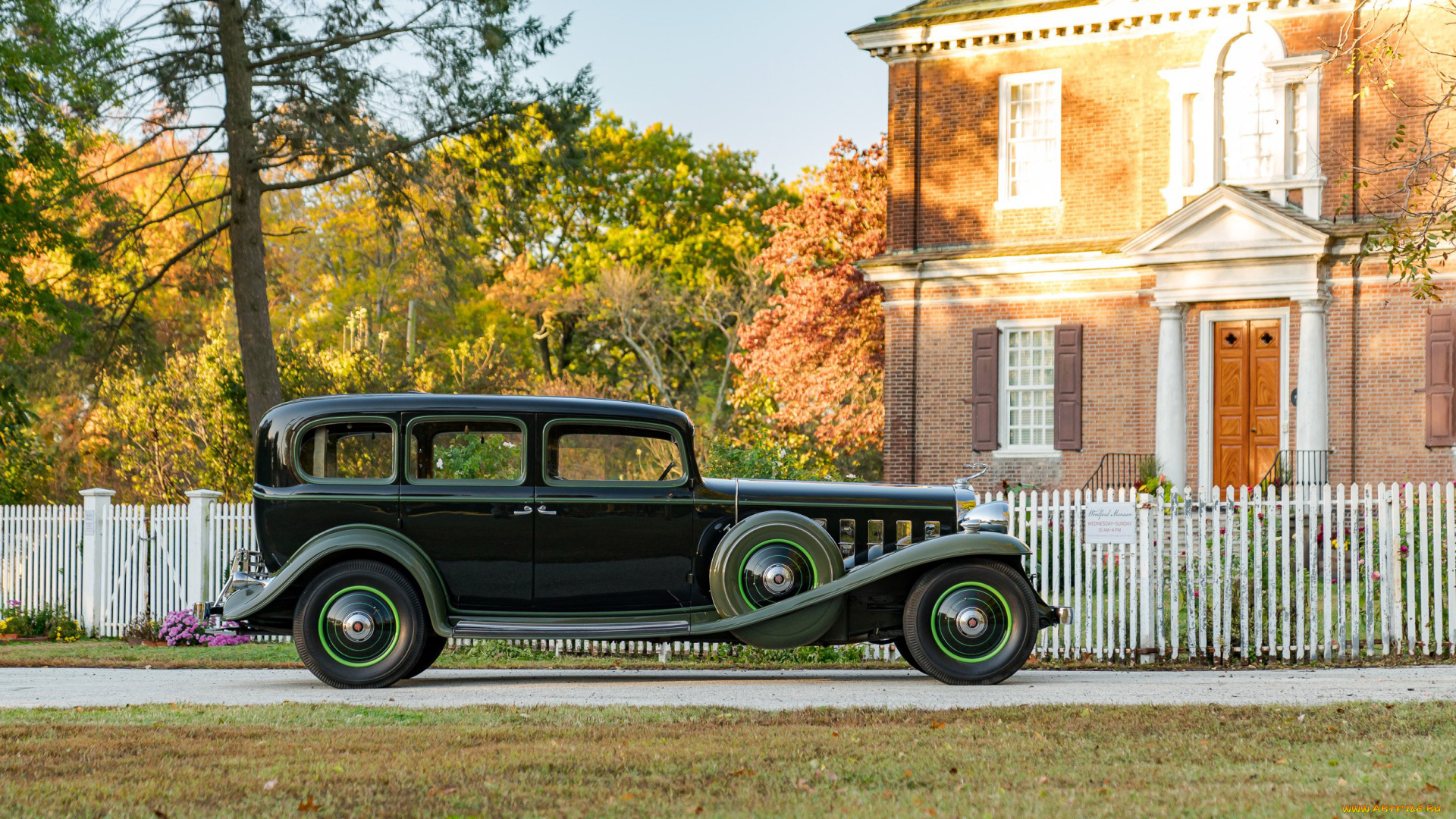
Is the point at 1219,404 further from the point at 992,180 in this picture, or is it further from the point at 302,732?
the point at 302,732

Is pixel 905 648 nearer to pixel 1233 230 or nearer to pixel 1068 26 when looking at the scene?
pixel 1233 230

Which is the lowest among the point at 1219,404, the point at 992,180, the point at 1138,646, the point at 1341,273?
the point at 1138,646

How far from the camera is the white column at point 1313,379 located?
68.1ft

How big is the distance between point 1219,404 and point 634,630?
14464 mm

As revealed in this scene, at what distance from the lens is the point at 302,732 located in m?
7.64

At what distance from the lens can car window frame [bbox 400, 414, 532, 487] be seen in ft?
33.5

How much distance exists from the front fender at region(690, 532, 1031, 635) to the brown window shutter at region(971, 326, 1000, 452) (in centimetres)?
1312

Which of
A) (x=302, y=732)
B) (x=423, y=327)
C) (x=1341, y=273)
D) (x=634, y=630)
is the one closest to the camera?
(x=302, y=732)

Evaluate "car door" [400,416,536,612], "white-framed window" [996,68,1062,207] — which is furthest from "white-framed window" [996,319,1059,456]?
"car door" [400,416,536,612]

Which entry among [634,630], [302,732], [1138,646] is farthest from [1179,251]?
[302,732]

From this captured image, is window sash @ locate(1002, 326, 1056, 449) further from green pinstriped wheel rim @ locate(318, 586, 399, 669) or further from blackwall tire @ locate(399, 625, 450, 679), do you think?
green pinstriped wheel rim @ locate(318, 586, 399, 669)

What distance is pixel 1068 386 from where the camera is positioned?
73.9 feet

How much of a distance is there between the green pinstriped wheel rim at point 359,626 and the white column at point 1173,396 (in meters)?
14.5

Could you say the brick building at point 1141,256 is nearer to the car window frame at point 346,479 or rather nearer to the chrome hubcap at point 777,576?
the chrome hubcap at point 777,576
